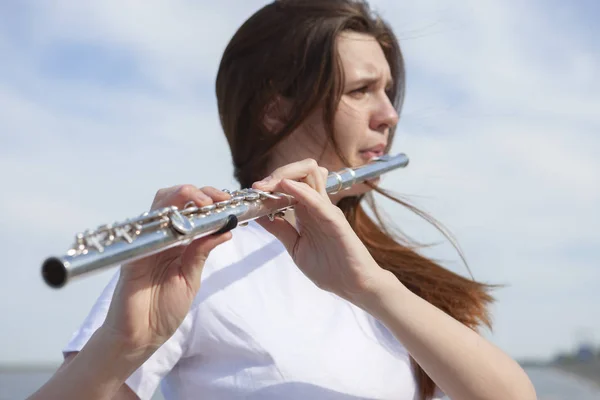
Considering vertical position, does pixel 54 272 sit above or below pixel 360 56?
below

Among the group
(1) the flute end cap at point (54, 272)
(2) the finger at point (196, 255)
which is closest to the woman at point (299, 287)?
(2) the finger at point (196, 255)

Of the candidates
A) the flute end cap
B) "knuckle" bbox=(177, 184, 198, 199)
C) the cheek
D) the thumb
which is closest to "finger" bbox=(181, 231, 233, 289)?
"knuckle" bbox=(177, 184, 198, 199)

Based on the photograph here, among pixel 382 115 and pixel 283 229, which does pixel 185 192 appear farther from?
pixel 382 115

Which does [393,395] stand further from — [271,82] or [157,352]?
[271,82]

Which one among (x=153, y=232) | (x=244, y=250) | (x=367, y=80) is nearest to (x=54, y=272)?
(x=153, y=232)

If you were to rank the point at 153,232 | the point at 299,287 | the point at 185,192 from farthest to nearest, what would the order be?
1. the point at 299,287
2. the point at 185,192
3. the point at 153,232

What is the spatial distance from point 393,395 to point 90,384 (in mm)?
804

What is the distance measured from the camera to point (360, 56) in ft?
7.86

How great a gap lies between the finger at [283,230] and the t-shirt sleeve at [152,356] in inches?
12.0

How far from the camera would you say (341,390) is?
200 cm

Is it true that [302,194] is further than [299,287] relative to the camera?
No

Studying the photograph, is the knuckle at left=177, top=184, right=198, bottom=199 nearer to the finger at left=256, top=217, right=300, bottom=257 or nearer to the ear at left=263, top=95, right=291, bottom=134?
the finger at left=256, top=217, right=300, bottom=257

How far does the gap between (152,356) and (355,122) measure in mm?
885

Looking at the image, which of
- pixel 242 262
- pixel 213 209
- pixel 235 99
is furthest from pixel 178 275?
pixel 235 99
